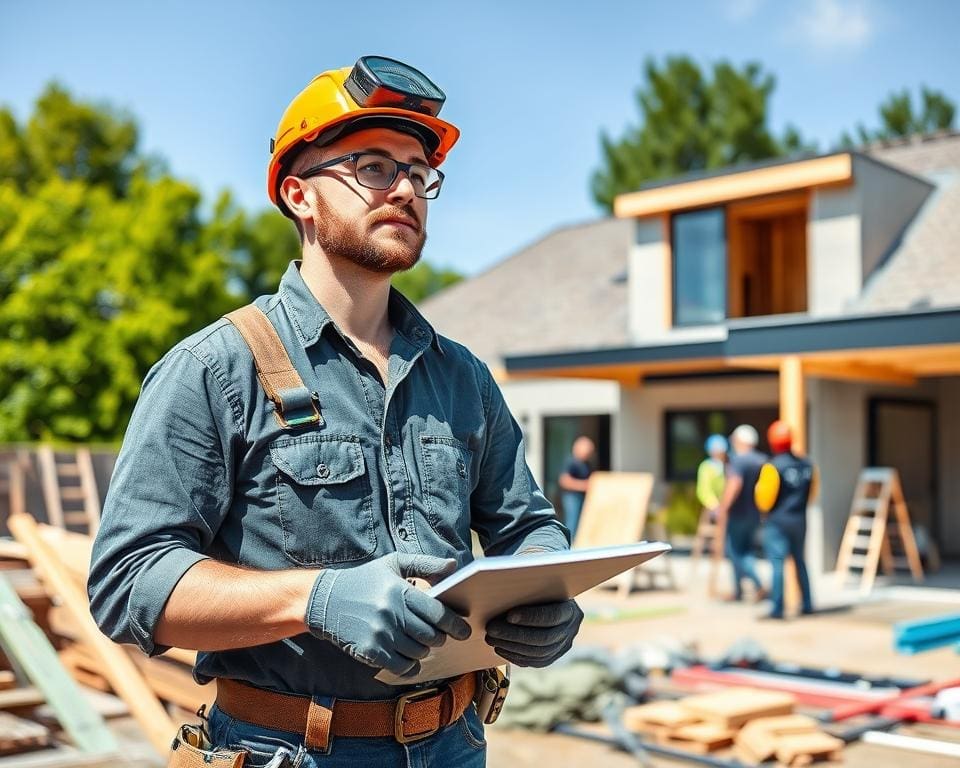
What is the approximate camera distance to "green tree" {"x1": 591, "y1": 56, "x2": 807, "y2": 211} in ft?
139

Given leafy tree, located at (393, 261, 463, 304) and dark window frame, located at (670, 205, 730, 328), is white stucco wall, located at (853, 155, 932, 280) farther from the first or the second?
leafy tree, located at (393, 261, 463, 304)

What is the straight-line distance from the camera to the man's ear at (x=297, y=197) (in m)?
2.19

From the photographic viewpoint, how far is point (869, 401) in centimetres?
1634

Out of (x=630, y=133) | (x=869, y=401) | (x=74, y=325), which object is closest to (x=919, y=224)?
(x=869, y=401)

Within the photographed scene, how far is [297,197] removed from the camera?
7.29 ft

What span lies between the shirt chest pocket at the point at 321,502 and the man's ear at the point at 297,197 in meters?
0.51

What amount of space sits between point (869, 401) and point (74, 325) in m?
20.8

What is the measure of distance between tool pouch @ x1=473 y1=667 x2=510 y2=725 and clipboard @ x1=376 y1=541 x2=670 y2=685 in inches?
5.2

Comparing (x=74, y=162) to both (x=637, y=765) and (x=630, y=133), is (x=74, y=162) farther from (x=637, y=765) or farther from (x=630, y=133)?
(x=637, y=765)

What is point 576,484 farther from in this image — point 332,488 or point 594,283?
point 332,488

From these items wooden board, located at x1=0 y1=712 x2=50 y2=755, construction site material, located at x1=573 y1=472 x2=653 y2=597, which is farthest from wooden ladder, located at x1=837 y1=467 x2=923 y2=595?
wooden board, located at x1=0 y1=712 x2=50 y2=755

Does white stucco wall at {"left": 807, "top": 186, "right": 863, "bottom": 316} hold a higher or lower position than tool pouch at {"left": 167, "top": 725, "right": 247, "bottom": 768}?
higher

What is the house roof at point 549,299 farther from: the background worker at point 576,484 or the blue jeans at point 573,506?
the blue jeans at point 573,506

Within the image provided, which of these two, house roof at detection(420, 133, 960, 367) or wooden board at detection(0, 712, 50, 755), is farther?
house roof at detection(420, 133, 960, 367)
